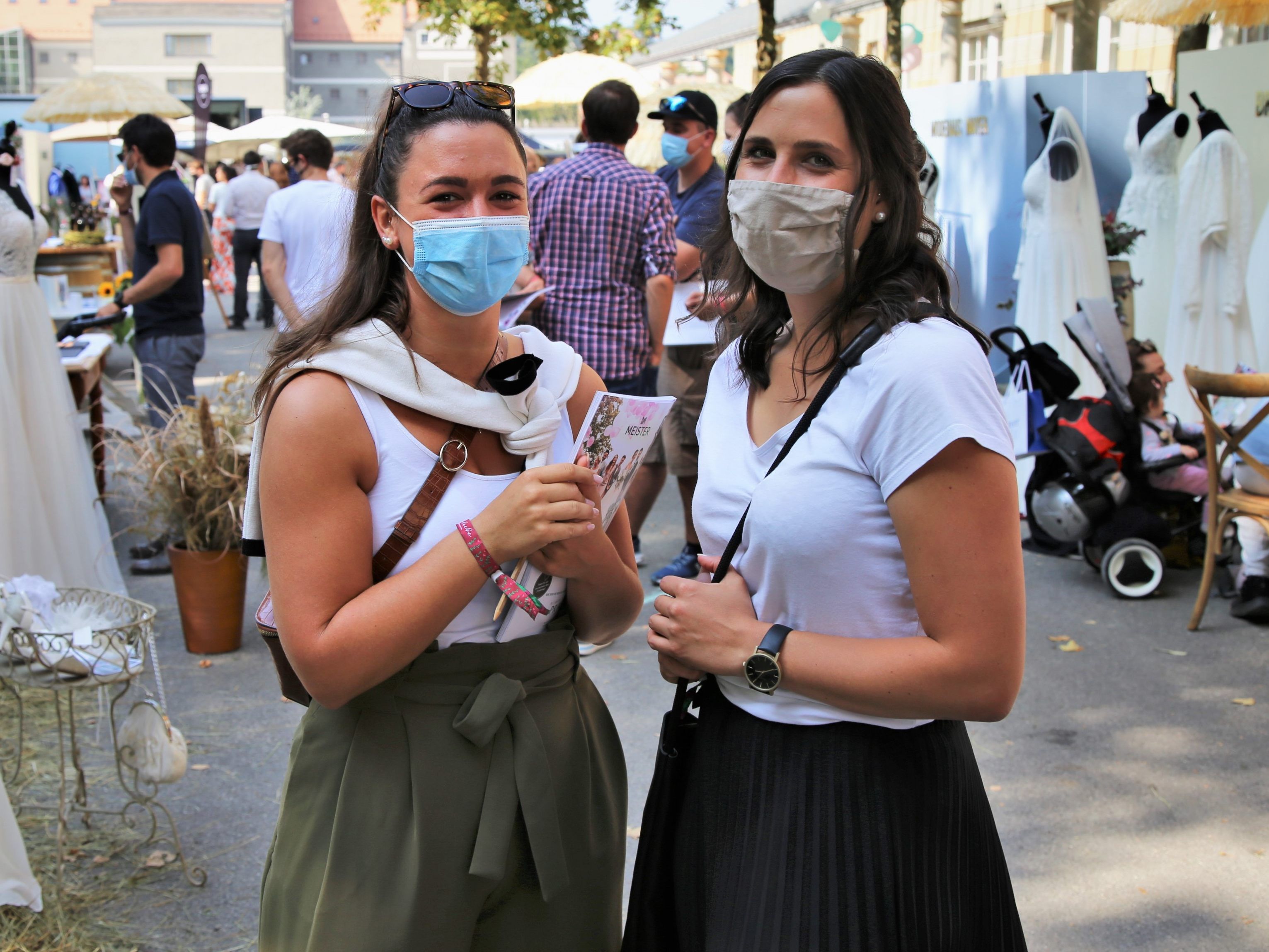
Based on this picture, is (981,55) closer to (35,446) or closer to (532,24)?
(532,24)

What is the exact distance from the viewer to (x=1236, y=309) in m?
7.24

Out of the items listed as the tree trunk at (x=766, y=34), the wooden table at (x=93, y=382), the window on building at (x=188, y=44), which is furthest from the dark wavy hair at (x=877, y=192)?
the window on building at (x=188, y=44)

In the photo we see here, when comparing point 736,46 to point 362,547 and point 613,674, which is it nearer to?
point 613,674

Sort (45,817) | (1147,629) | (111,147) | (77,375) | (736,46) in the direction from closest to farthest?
(45,817), (1147,629), (77,375), (111,147), (736,46)

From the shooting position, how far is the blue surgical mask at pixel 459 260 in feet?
5.61

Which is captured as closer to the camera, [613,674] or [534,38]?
[613,674]

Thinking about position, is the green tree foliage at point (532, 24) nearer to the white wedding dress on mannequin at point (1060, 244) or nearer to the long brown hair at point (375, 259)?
the white wedding dress on mannequin at point (1060, 244)

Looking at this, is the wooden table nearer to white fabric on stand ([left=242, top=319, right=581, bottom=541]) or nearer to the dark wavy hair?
white fabric on stand ([left=242, top=319, right=581, bottom=541])

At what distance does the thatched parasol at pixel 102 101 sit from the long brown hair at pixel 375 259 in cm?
1499

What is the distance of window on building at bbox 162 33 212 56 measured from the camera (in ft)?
236

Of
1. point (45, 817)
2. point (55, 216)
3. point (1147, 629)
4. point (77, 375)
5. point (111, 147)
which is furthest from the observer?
point (111, 147)

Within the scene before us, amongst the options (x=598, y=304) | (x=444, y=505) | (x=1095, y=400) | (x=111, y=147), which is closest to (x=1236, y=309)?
(x=1095, y=400)

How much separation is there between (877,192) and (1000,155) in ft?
21.6

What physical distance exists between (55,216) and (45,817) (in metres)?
14.7
